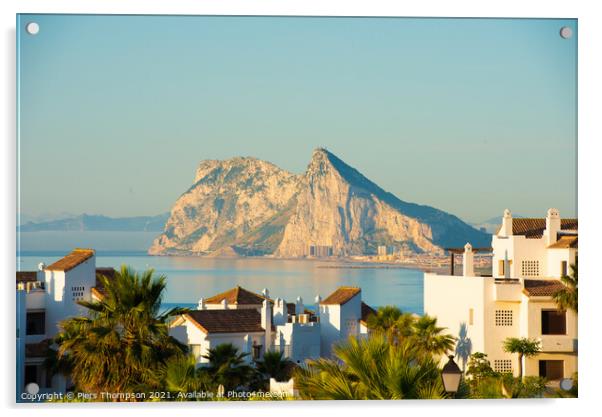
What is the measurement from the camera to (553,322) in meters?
21.0

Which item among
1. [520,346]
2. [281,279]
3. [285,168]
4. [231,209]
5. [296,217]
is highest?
[285,168]

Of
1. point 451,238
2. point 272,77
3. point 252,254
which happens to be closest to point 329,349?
point 451,238

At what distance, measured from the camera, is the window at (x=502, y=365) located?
2062cm

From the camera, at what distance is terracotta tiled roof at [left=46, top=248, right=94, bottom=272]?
74.3 feet

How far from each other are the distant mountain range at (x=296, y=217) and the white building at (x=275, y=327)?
2.54 metres

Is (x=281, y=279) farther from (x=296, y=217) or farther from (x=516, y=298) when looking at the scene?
(x=516, y=298)

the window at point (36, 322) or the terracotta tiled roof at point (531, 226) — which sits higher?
the terracotta tiled roof at point (531, 226)

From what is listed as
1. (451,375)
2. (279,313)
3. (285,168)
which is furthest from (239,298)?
(451,375)

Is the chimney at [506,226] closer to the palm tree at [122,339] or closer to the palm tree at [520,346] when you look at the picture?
the palm tree at [520,346]

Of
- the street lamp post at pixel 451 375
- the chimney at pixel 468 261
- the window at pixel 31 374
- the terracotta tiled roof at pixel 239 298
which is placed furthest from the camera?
the terracotta tiled roof at pixel 239 298

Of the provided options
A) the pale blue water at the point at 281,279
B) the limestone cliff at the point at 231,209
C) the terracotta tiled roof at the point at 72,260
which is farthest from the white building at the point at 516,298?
the terracotta tiled roof at the point at 72,260

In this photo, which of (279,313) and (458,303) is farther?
(279,313)

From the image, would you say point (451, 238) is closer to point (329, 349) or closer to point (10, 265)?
point (329, 349)

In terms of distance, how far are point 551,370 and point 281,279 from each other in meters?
24.5
